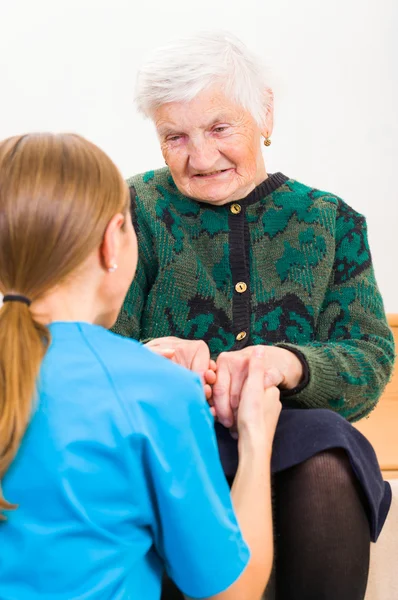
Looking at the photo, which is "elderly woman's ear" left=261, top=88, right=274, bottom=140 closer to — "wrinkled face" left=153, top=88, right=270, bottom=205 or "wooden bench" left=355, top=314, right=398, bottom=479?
"wrinkled face" left=153, top=88, right=270, bottom=205

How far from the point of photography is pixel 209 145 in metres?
1.64

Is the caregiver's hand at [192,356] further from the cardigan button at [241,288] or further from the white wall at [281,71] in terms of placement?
the white wall at [281,71]

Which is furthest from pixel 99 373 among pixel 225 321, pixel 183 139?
pixel 183 139

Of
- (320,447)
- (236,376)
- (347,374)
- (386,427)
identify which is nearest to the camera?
(320,447)

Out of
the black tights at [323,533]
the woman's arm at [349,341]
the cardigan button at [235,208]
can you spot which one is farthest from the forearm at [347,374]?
the cardigan button at [235,208]

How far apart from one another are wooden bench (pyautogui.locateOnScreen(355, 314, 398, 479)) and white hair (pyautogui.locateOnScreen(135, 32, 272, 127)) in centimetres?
133

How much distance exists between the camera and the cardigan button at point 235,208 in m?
A: 1.72

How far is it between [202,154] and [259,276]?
0.87 feet

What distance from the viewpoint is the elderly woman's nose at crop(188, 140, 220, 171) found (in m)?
1.63

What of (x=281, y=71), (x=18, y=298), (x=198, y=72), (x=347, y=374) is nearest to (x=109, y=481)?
(x=18, y=298)

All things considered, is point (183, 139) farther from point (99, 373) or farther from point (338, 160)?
point (338, 160)

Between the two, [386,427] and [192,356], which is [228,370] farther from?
[386,427]

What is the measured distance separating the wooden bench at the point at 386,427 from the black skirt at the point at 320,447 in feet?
4.59

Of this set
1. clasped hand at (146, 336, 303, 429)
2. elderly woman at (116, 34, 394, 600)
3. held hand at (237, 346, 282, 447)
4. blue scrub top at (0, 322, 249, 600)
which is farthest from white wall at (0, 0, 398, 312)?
blue scrub top at (0, 322, 249, 600)
